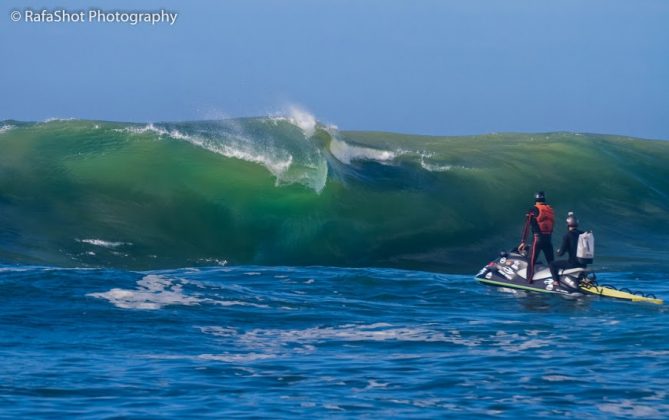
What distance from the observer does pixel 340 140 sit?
85.0 ft

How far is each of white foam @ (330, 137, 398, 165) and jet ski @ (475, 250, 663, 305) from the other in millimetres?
8779

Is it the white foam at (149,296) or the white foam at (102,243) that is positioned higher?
the white foam at (102,243)

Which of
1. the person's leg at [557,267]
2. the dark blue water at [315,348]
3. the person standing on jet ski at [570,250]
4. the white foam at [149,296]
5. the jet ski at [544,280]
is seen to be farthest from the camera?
the person's leg at [557,267]

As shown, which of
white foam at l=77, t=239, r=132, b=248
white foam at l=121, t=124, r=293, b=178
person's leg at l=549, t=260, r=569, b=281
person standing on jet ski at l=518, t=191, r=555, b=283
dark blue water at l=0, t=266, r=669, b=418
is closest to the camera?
dark blue water at l=0, t=266, r=669, b=418

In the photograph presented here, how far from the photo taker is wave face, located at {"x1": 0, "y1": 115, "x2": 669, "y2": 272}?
66.4 ft

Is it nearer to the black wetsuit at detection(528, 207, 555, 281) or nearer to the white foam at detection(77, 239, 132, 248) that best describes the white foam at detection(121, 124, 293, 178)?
the white foam at detection(77, 239, 132, 248)

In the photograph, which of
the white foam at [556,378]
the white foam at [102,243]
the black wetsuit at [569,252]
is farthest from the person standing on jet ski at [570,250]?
the white foam at [102,243]

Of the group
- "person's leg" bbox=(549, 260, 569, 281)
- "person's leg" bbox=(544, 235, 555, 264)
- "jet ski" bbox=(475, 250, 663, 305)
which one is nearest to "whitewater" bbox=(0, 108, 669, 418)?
"jet ski" bbox=(475, 250, 663, 305)

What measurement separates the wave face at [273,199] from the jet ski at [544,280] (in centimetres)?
335

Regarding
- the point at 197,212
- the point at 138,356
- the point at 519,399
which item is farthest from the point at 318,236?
the point at 519,399

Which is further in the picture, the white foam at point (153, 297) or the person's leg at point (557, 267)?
the person's leg at point (557, 267)

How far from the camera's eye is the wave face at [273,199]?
20.2m

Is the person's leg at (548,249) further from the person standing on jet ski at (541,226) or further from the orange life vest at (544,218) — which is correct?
the orange life vest at (544,218)

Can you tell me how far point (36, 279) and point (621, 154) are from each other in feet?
69.7
